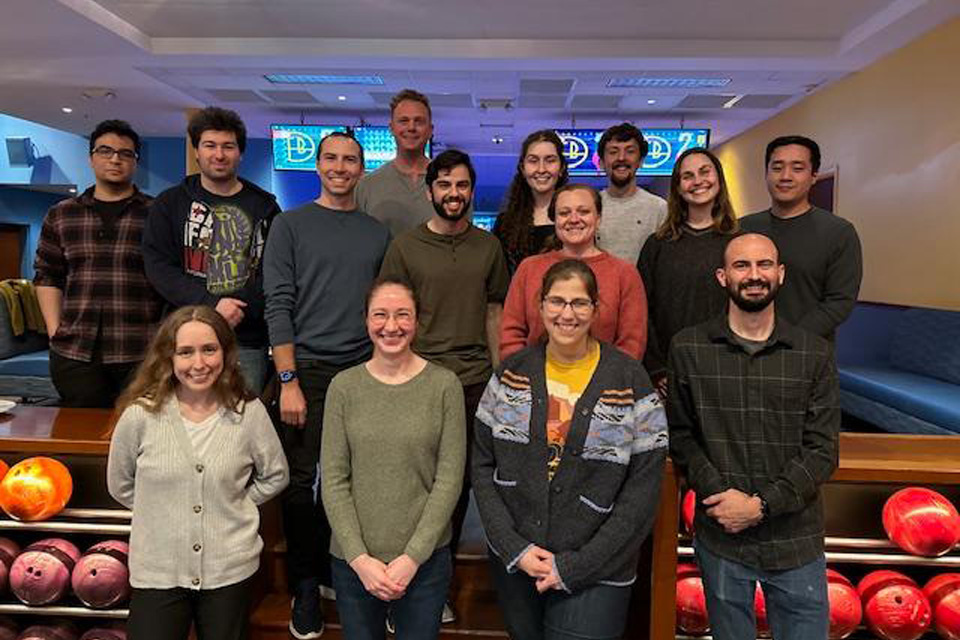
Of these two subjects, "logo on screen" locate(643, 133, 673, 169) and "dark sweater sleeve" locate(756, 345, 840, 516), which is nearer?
"dark sweater sleeve" locate(756, 345, 840, 516)

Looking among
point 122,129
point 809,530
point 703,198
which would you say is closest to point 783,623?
point 809,530

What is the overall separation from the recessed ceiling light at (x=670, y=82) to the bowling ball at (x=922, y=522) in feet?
15.3

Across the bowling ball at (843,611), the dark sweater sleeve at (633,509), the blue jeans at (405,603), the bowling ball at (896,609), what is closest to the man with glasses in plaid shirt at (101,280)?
the blue jeans at (405,603)

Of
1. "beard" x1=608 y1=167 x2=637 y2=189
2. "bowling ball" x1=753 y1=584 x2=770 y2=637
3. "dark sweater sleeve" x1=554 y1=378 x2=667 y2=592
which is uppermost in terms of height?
"beard" x1=608 y1=167 x2=637 y2=189

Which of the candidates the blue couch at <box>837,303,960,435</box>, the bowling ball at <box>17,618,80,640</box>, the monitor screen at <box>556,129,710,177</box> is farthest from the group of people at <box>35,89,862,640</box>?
the monitor screen at <box>556,129,710,177</box>

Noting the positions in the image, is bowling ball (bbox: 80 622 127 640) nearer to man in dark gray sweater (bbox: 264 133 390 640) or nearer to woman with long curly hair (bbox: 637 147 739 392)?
man in dark gray sweater (bbox: 264 133 390 640)

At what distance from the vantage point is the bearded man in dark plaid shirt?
1.78 m

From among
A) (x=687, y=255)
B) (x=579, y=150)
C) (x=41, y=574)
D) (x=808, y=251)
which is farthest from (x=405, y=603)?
(x=579, y=150)

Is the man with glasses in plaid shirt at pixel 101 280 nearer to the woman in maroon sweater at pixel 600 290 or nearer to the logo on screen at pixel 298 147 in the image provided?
the woman in maroon sweater at pixel 600 290

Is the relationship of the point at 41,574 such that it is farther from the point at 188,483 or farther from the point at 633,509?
Result: the point at 633,509

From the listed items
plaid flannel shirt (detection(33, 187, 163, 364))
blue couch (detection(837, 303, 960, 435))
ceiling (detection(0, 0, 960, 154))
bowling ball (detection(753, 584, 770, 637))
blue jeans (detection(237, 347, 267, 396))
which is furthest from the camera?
ceiling (detection(0, 0, 960, 154))

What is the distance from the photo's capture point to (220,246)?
2348 millimetres

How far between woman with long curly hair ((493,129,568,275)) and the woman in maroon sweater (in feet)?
0.94

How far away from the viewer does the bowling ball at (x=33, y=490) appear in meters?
2.18
